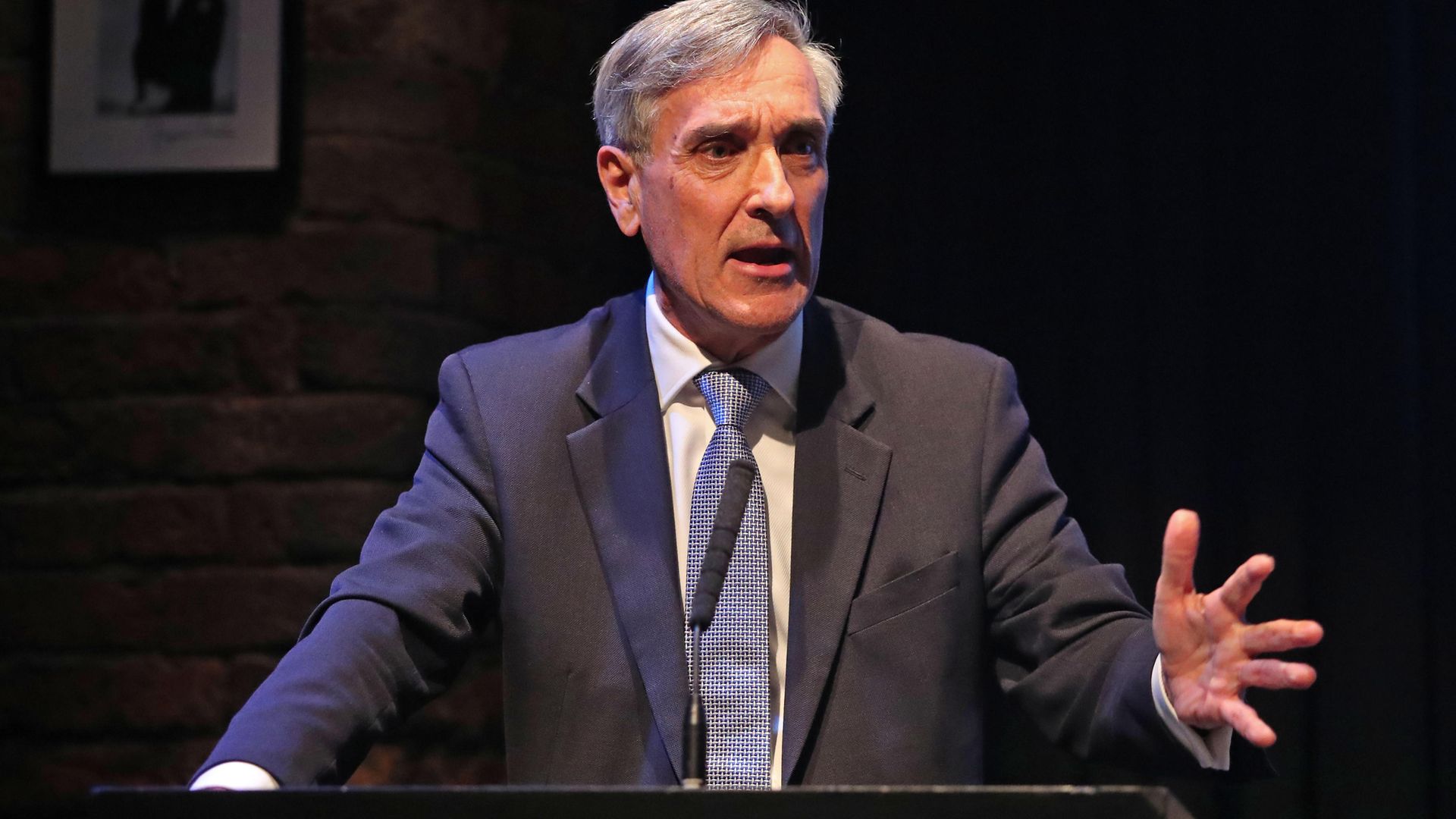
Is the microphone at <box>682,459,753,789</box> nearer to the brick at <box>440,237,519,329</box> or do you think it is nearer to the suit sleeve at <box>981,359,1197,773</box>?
the suit sleeve at <box>981,359,1197,773</box>

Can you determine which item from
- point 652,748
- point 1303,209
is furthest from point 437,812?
point 1303,209

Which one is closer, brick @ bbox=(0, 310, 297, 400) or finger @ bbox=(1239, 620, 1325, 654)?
finger @ bbox=(1239, 620, 1325, 654)

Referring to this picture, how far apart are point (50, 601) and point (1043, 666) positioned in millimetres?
1507

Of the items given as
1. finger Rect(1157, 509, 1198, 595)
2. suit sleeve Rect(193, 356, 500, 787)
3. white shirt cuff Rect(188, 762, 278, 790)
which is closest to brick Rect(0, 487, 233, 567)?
suit sleeve Rect(193, 356, 500, 787)

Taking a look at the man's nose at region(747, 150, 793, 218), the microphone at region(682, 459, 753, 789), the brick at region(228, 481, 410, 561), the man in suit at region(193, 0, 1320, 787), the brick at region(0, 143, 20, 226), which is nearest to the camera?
the microphone at region(682, 459, 753, 789)

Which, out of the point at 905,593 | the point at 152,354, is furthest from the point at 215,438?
the point at 905,593

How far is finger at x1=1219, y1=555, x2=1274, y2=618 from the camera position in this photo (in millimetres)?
1229

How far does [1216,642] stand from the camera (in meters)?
1.33

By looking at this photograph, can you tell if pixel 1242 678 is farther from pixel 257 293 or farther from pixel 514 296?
pixel 257 293

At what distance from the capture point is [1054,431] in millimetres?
2393

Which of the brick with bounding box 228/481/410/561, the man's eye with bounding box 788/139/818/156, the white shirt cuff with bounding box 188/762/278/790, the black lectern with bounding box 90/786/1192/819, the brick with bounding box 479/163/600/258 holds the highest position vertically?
the man's eye with bounding box 788/139/818/156

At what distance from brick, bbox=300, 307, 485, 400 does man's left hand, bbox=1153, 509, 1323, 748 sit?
4.15 ft

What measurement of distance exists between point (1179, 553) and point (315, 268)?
1443mm

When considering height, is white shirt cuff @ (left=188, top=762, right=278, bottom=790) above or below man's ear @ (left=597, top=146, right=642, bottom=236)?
below
